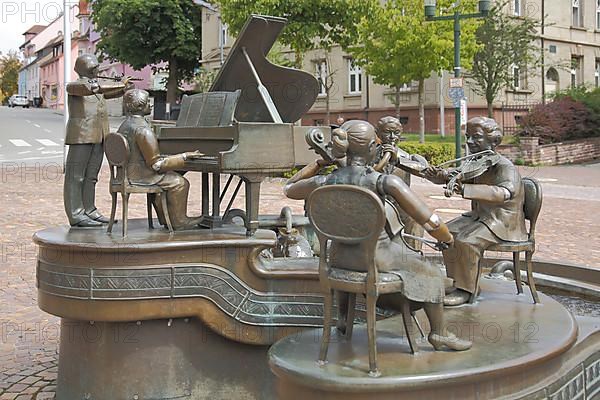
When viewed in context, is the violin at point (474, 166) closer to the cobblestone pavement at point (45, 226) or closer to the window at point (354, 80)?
the cobblestone pavement at point (45, 226)

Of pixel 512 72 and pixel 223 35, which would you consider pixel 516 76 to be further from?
pixel 223 35

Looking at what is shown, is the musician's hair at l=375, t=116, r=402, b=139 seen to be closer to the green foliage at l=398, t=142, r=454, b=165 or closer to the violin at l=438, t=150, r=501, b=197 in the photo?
the violin at l=438, t=150, r=501, b=197

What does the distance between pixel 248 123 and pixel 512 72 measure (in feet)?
81.7

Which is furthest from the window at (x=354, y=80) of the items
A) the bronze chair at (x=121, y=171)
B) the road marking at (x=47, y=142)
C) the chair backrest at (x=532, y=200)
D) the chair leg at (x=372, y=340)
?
the chair leg at (x=372, y=340)

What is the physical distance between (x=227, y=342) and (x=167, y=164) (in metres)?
1.32

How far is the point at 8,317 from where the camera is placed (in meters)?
7.08

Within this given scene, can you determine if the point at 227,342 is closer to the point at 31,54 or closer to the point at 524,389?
the point at 524,389

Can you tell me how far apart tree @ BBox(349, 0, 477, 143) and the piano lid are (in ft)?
52.5

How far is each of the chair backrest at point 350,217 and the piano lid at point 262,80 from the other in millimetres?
2532

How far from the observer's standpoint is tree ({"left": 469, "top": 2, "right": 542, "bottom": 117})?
2622 cm

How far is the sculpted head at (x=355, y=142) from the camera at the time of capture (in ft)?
11.8

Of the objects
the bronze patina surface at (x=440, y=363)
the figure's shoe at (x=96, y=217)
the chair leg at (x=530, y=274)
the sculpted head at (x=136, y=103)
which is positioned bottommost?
the bronze patina surface at (x=440, y=363)

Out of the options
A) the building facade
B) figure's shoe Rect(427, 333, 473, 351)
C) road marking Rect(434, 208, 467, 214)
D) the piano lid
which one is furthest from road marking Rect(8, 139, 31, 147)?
figure's shoe Rect(427, 333, 473, 351)

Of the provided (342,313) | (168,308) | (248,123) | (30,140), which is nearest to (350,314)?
(342,313)
